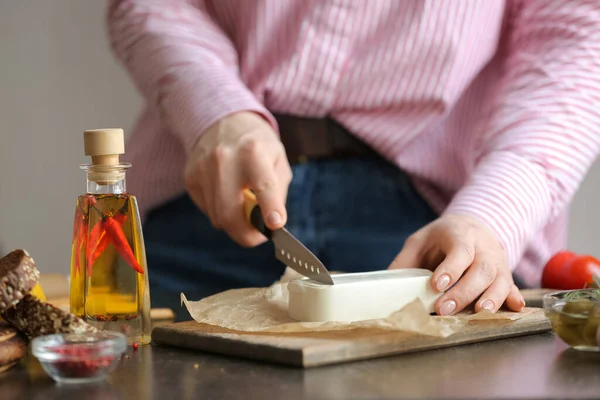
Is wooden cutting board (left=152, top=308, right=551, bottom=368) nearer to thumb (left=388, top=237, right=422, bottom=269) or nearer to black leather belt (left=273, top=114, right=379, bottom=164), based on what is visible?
thumb (left=388, top=237, right=422, bottom=269)

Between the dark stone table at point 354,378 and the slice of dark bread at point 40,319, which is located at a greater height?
the slice of dark bread at point 40,319

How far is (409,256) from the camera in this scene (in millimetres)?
1022

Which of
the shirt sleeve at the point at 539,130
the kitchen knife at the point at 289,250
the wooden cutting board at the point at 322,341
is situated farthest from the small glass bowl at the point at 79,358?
the shirt sleeve at the point at 539,130

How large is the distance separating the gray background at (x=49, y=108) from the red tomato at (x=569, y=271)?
2054 millimetres

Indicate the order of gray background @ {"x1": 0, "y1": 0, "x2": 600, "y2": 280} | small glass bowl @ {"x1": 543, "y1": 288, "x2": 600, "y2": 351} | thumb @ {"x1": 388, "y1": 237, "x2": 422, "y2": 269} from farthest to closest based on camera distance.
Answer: gray background @ {"x1": 0, "y1": 0, "x2": 600, "y2": 280} < thumb @ {"x1": 388, "y1": 237, "x2": 422, "y2": 269} < small glass bowl @ {"x1": 543, "y1": 288, "x2": 600, "y2": 351}

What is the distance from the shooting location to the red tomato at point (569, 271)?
43.9 inches

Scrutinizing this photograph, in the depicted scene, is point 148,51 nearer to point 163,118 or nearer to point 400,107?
point 163,118

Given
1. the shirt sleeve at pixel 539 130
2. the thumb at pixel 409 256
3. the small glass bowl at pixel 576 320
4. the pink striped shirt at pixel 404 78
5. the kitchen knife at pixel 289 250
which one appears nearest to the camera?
the small glass bowl at pixel 576 320

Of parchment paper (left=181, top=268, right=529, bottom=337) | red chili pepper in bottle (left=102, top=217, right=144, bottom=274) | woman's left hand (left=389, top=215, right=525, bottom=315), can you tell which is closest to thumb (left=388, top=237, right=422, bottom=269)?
woman's left hand (left=389, top=215, right=525, bottom=315)

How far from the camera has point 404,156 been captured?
4.67 feet

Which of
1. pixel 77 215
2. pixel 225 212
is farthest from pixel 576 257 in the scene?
pixel 77 215

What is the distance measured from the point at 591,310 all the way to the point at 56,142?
A: 2.54m

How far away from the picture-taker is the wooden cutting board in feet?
2.37

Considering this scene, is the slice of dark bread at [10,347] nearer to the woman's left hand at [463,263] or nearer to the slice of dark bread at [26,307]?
the slice of dark bread at [26,307]
